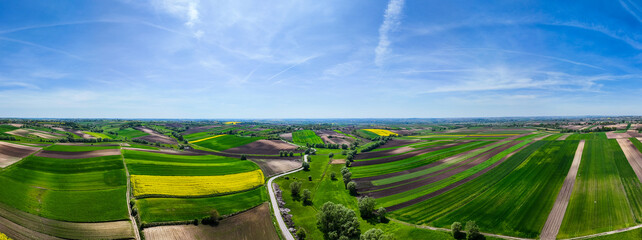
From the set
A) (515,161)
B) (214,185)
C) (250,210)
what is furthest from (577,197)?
(214,185)

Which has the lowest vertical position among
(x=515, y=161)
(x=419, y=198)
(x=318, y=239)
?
(x=318, y=239)

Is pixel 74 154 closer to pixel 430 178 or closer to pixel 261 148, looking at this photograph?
pixel 261 148

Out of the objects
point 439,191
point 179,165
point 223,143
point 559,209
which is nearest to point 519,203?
point 559,209

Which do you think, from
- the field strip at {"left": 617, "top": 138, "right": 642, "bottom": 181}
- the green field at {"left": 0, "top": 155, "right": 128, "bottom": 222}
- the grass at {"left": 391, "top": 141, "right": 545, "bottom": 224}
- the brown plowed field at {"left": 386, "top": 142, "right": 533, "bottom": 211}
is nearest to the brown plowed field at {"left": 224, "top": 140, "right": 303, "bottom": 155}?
the green field at {"left": 0, "top": 155, "right": 128, "bottom": 222}

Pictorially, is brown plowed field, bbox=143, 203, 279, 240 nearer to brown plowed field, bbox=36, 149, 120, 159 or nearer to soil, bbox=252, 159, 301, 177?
soil, bbox=252, 159, 301, 177

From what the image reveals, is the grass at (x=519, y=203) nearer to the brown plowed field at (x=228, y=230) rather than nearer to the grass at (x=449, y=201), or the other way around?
the grass at (x=449, y=201)

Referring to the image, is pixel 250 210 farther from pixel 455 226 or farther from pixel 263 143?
pixel 263 143

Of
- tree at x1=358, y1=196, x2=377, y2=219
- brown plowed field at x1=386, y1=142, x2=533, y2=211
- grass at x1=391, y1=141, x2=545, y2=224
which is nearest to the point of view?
grass at x1=391, y1=141, x2=545, y2=224

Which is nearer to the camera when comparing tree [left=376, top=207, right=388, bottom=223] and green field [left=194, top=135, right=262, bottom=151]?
tree [left=376, top=207, right=388, bottom=223]
